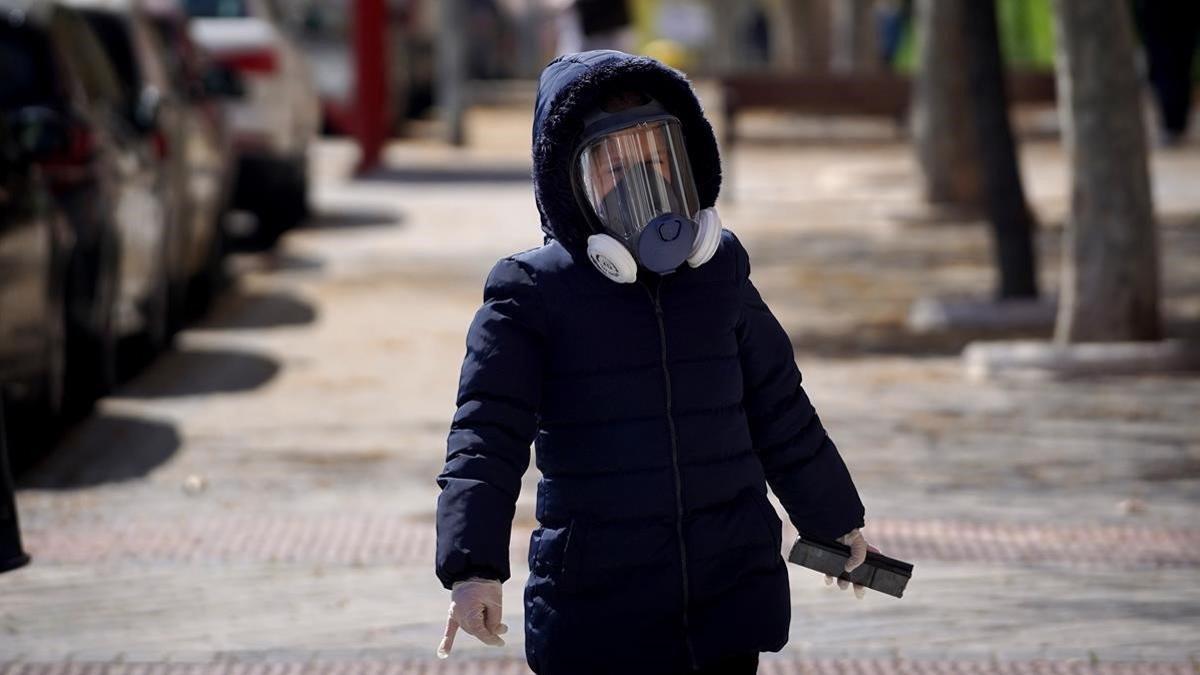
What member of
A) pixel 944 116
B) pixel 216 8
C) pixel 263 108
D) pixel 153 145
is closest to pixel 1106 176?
pixel 153 145

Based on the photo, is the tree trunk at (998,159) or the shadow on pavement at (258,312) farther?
the shadow on pavement at (258,312)

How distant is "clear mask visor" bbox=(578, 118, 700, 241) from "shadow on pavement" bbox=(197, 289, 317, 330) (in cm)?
1040

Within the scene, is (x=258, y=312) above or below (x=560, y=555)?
below

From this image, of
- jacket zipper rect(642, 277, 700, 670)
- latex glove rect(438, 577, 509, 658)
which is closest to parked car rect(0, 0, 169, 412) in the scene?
jacket zipper rect(642, 277, 700, 670)

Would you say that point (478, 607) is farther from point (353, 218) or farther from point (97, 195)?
point (353, 218)

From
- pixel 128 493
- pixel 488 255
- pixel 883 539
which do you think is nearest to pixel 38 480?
pixel 128 493

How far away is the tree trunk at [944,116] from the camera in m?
19.8

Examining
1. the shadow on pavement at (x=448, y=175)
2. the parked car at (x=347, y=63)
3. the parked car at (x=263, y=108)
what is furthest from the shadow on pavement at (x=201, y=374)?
the parked car at (x=347, y=63)

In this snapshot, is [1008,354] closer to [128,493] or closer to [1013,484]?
[1013,484]

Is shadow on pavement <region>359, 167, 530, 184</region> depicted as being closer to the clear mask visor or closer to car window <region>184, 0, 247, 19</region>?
car window <region>184, 0, 247, 19</region>

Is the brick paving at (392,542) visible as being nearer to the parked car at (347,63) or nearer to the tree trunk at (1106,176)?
the tree trunk at (1106,176)

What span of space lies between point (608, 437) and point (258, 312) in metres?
11.2

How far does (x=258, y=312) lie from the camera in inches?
592

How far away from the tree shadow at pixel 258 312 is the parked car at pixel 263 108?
9.86ft
